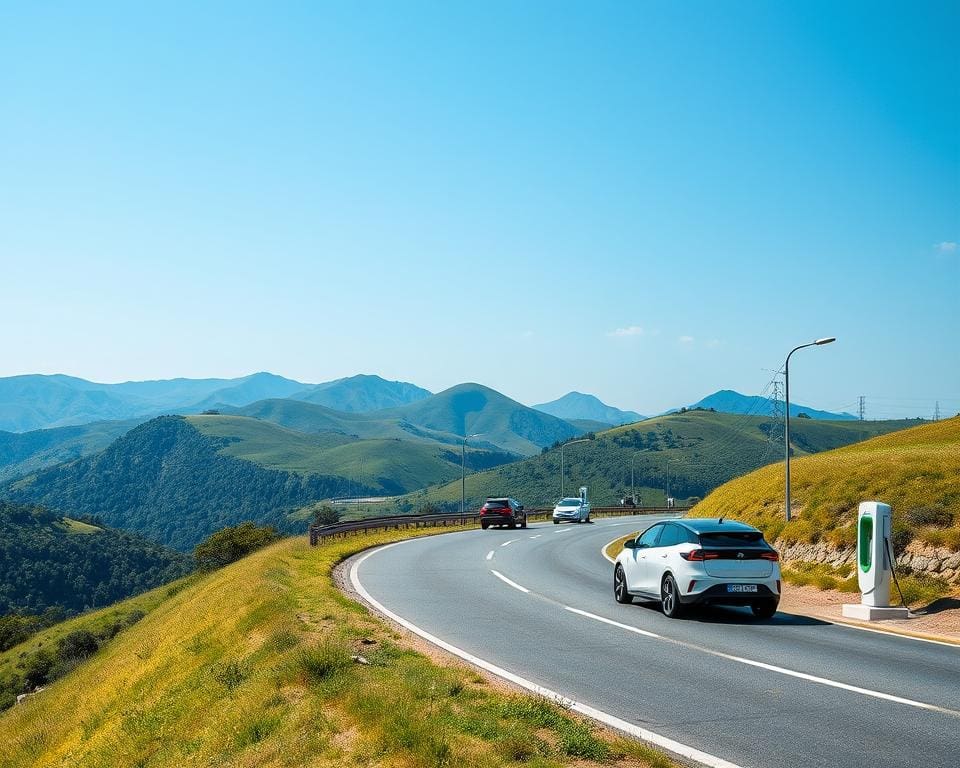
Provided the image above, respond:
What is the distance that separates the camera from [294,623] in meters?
12.7

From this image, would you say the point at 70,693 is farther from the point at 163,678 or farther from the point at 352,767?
the point at 352,767

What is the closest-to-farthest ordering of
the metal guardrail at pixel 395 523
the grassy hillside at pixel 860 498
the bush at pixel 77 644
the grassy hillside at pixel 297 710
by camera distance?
the grassy hillside at pixel 297 710 → the grassy hillside at pixel 860 498 → the metal guardrail at pixel 395 523 → the bush at pixel 77 644

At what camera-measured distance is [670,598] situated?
15250mm

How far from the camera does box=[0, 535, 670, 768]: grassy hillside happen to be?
6.56 m

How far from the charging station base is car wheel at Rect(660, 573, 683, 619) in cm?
333

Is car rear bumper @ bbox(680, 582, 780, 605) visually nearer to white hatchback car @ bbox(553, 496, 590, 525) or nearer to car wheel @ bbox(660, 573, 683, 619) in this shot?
car wheel @ bbox(660, 573, 683, 619)

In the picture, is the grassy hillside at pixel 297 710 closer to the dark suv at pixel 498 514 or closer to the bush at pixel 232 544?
the dark suv at pixel 498 514

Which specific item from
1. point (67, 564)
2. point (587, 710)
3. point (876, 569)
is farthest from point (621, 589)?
point (67, 564)

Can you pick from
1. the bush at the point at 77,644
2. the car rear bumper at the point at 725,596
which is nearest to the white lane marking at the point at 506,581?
the car rear bumper at the point at 725,596

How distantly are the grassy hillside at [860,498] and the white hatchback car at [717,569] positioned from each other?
6262mm

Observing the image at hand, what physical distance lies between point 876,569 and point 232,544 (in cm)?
4346

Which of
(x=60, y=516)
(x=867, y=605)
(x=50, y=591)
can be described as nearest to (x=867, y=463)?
(x=867, y=605)

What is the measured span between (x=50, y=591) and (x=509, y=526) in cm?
11569

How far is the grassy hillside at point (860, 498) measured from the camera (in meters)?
20.0
